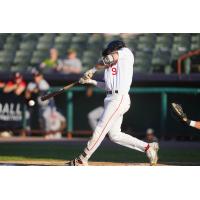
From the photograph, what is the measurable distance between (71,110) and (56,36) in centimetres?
159

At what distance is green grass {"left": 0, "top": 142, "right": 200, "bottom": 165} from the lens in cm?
1044

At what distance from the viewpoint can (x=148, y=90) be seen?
46.6ft

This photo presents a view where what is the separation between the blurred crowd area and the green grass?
1767 mm

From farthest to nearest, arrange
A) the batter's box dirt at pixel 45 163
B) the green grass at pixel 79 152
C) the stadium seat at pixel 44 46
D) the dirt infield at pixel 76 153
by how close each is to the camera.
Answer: the stadium seat at pixel 44 46 → the green grass at pixel 79 152 → the dirt infield at pixel 76 153 → the batter's box dirt at pixel 45 163

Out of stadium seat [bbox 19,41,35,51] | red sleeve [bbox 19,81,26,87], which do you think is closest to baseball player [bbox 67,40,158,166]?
red sleeve [bbox 19,81,26,87]

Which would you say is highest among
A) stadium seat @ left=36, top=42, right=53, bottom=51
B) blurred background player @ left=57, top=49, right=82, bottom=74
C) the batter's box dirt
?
stadium seat @ left=36, top=42, right=53, bottom=51

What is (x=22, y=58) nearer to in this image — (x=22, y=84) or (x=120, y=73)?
(x=22, y=84)

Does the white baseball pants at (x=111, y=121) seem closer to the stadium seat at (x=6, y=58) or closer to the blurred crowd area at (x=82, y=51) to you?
the blurred crowd area at (x=82, y=51)

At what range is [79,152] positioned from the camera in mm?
11766

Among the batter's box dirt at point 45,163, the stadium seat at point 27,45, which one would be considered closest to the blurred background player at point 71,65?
the stadium seat at point 27,45

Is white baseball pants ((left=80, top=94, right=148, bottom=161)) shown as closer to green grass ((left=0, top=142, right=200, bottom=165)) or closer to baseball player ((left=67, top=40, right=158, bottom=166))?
baseball player ((left=67, top=40, right=158, bottom=166))

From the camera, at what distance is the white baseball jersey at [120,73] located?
352 inches

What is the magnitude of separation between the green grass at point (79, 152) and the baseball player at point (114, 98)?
1.10m

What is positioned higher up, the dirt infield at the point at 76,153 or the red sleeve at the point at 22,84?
the red sleeve at the point at 22,84
